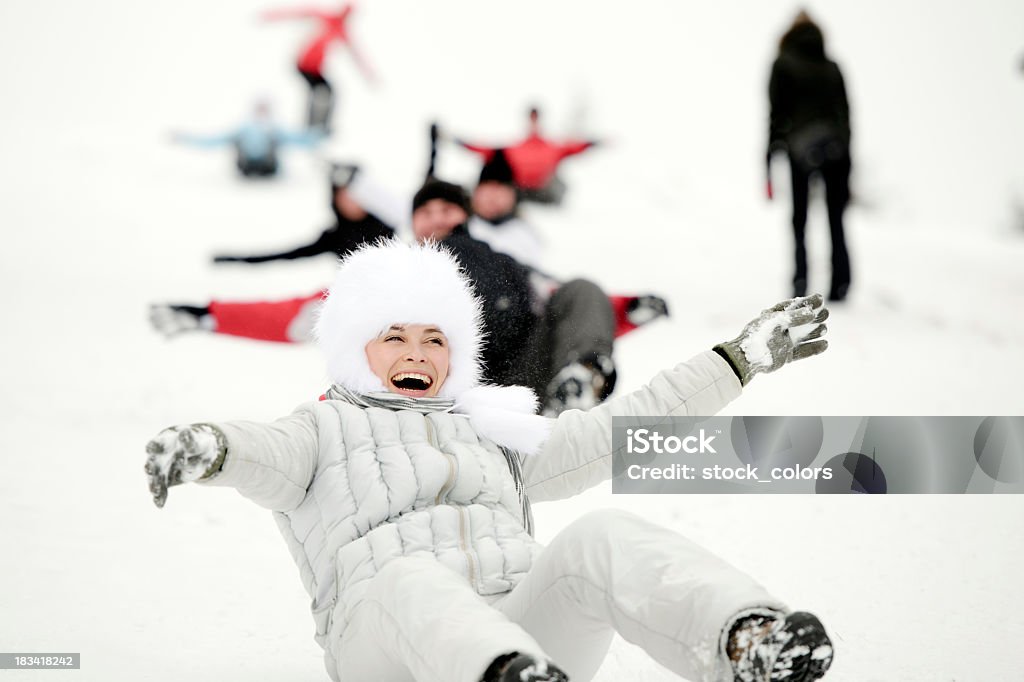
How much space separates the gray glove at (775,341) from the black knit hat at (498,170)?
86.9 inches

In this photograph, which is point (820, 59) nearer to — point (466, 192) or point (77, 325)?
point (466, 192)

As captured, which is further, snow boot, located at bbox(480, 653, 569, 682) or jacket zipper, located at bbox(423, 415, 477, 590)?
jacket zipper, located at bbox(423, 415, 477, 590)

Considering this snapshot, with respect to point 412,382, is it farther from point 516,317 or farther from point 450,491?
point 516,317

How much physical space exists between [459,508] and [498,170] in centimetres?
256

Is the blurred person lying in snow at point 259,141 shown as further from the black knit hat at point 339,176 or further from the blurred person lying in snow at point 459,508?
the blurred person lying in snow at point 459,508

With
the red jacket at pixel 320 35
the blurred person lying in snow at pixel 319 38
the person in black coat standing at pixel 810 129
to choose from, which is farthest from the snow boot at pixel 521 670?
the red jacket at pixel 320 35

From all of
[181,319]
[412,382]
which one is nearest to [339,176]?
[181,319]

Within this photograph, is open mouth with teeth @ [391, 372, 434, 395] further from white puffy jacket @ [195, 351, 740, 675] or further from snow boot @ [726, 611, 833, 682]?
snow boot @ [726, 611, 833, 682]

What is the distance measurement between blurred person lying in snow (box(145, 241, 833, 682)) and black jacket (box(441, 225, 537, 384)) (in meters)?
0.88

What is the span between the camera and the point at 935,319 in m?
6.33

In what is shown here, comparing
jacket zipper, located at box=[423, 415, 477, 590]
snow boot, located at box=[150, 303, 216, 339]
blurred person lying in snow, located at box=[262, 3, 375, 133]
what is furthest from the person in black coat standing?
blurred person lying in snow, located at box=[262, 3, 375, 133]

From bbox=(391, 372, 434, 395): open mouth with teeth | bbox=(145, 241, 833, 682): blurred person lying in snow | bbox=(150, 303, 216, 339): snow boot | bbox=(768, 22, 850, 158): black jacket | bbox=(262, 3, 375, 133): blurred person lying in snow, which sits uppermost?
bbox=(262, 3, 375, 133): blurred person lying in snow

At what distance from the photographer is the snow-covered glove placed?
155 cm

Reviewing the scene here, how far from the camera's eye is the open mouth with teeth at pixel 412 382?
212 cm
